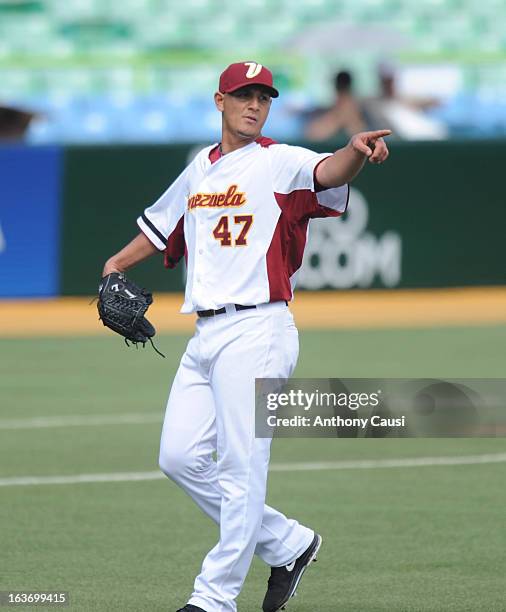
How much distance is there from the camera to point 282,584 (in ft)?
20.1

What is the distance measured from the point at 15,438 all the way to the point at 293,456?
6.35 feet

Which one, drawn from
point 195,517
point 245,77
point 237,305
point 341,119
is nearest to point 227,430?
point 237,305

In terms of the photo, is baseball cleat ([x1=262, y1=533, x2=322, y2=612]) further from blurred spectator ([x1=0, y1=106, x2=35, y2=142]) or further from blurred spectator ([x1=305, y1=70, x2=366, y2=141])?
blurred spectator ([x1=0, y1=106, x2=35, y2=142])

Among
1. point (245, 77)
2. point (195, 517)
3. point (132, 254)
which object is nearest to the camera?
point (245, 77)

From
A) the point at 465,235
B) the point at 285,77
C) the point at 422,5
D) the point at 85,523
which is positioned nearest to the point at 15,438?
the point at 85,523

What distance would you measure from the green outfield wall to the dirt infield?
16 cm

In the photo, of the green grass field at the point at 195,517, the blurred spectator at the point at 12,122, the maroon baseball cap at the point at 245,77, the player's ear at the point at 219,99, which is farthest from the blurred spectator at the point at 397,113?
the maroon baseball cap at the point at 245,77

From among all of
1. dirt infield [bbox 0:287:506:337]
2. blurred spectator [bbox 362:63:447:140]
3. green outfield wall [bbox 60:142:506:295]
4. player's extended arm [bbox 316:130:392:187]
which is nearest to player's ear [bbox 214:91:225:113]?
player's extended arm [bbox 316:130:392:187]

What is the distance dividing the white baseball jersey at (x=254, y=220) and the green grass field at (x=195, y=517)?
136cm

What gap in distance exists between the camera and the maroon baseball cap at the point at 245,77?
588 cm

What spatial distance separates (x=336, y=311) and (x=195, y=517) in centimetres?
969

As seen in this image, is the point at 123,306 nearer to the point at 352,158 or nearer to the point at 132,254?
the point at 132,254

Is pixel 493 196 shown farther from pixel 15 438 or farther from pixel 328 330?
pixel 15 438

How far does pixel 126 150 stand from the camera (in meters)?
18.2
